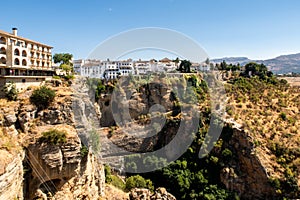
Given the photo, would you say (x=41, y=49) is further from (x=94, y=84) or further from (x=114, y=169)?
(x=114, y=169)

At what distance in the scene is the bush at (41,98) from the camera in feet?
57.3

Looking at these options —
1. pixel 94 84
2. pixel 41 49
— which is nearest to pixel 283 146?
pixel 94 84

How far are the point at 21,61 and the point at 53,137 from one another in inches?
453

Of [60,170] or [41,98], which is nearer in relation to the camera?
[60,170]

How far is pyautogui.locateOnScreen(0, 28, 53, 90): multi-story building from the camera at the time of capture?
1966 centimetres

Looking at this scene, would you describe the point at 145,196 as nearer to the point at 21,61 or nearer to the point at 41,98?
the point at 41,98

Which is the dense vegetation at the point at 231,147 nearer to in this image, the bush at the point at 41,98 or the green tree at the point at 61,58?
the green tree at the point at 61,58

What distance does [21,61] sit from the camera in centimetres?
2159

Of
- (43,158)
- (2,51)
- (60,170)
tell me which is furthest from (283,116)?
(2,51)

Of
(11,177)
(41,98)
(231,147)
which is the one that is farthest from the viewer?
(231,147)

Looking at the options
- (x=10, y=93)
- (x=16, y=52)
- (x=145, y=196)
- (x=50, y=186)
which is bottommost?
(x=145, y=196)

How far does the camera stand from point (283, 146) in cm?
2642

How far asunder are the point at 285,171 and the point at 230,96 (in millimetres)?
14537

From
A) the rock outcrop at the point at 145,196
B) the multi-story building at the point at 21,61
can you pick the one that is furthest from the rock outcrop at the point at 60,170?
the multi-story building at the point at 21,61
